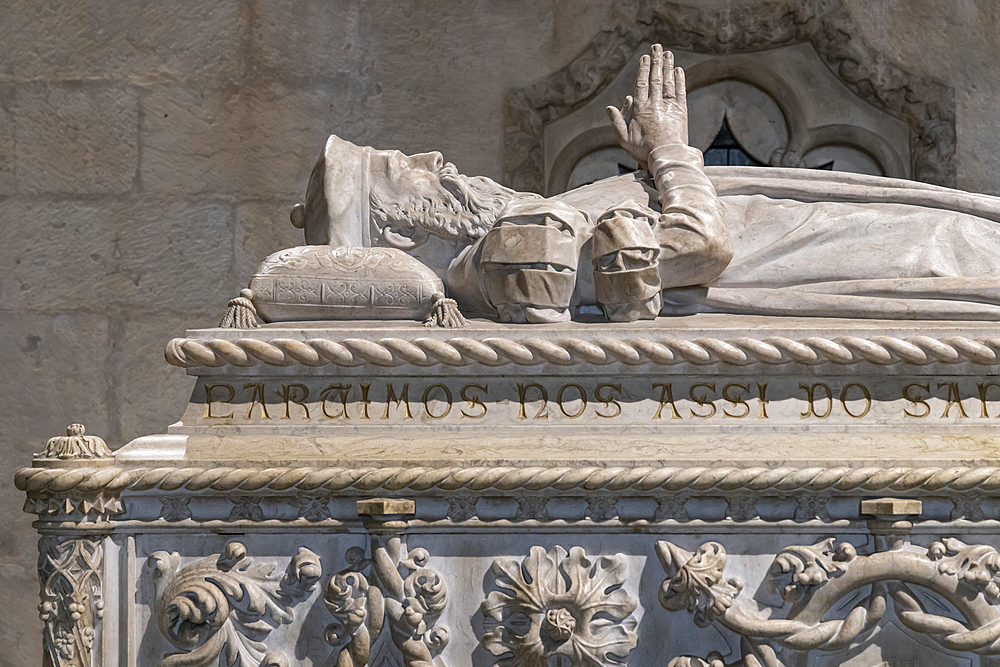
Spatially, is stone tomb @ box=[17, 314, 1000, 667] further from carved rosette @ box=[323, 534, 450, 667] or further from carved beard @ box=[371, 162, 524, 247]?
carved beard @ box=[371, 162, 524, 247]

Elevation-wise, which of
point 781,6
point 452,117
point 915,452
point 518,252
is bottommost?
point 915,452

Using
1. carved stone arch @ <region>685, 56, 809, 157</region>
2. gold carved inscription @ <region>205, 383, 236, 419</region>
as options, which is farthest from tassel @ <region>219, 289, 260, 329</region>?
carved stone arch @ <region>685, 56, 809, 157</region>

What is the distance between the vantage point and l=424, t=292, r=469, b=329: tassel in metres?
2.27

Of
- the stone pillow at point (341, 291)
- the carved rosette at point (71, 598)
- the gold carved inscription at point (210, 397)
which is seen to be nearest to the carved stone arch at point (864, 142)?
the stone pillow at point (341, 291)

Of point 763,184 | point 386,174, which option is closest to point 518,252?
point 386,174

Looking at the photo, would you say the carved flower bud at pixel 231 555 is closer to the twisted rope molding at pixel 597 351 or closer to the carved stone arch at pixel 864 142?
the twisted rope molding at pixel 597 351

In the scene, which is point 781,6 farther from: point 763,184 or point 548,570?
point 548,570

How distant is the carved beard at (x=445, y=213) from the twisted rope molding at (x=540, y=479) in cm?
74

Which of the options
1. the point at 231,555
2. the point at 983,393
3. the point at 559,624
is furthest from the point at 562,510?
the point at 983,393

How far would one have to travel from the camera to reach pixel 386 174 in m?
2.62

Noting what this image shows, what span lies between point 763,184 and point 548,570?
3.94 ft

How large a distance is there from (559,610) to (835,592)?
0.52 metres

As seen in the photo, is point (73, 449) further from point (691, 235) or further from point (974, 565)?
point (974, 565)

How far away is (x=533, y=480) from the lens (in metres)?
2.01
